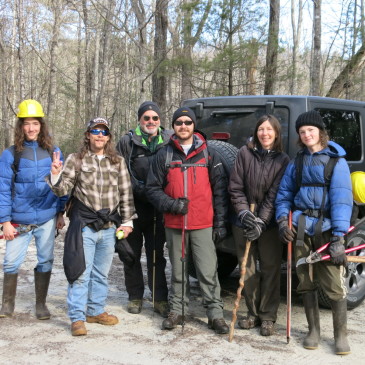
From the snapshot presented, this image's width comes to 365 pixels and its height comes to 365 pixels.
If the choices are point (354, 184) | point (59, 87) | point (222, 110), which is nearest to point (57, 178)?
point (222, 110)

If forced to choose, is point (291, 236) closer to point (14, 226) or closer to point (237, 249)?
point (237, 249)

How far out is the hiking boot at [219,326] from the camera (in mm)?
4059

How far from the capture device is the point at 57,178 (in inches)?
155

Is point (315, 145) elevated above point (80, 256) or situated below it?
above

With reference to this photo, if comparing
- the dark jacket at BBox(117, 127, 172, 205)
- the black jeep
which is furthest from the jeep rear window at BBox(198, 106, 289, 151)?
the dark jacket at BBox(117, 127, 172, 205)

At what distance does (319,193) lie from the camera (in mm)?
3740

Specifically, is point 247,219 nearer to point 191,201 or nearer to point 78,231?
point 191,201

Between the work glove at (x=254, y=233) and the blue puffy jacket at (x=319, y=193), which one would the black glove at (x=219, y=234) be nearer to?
the work glove at (x=254, y=233)

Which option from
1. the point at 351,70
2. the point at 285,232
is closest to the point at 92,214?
the point at 285,232

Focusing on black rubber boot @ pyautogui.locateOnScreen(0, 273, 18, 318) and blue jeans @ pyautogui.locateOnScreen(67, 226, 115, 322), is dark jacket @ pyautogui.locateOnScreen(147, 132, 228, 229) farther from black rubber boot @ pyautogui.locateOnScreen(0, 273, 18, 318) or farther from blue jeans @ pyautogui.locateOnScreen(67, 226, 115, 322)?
black rubber boot @ pyautogui.locateOnScreen(0, 273, 18, 318)

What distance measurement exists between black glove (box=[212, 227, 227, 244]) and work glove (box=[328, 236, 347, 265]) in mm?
956

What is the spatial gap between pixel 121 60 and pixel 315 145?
22015mm

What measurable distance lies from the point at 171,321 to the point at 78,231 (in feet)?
3.77

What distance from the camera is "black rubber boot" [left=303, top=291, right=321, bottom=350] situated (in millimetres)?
3807
